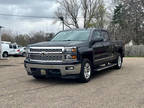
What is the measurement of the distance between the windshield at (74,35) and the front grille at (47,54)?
139cm

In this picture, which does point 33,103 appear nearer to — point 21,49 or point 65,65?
point 65,65

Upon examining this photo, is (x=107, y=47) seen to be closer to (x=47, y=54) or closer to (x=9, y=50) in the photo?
(x=47, y=54)

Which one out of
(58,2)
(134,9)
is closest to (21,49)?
(134,9)

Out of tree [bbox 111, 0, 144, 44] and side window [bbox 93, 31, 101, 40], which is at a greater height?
tree [bbox 111, 0, 144, 44]

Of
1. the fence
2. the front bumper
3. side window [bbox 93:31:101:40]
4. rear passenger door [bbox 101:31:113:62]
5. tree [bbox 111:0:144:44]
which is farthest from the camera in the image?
tree [bbox 111:0:144:44]

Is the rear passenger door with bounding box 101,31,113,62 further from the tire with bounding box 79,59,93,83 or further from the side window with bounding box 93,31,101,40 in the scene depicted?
the tire with bounding box 79,59,93,83

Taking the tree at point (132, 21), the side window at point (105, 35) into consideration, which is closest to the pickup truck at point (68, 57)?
the side window at point (105, 35)

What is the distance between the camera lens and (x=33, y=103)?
477 cm

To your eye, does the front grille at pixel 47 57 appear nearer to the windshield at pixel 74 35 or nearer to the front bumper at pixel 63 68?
the front bumper at pixel 63 68

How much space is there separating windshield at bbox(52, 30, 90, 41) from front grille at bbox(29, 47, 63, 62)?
1.39 m

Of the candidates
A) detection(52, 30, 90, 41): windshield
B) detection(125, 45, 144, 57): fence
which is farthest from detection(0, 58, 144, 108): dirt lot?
detection(125, 45, 144, 57): fence

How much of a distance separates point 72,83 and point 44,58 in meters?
1.28

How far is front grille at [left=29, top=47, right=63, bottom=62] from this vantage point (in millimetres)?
6500

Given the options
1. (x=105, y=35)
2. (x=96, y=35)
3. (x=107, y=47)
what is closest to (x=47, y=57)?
(x=96, y=35)
